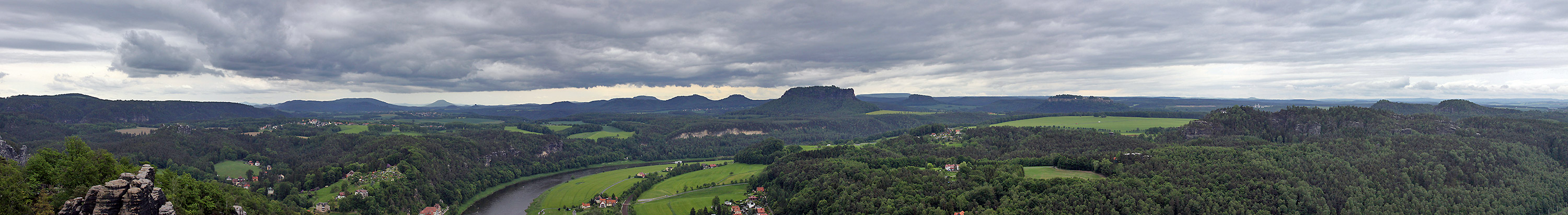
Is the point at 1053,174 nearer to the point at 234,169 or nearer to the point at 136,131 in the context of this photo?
the point at 234,169

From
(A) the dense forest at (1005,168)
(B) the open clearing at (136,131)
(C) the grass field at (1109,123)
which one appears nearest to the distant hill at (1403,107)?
(A) the dense forest at (1005,168)

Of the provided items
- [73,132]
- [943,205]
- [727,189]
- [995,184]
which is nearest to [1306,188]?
[995,184]

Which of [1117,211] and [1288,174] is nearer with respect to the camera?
[1117,211]

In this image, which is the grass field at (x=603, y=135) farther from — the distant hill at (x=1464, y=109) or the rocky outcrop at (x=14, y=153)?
the distant hill at (x=1464, y=109)

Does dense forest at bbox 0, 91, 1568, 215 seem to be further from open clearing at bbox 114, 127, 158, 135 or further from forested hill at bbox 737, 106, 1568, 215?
open clearing at bbox 114, 127, 158, 135

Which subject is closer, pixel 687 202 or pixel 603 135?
pixel 687 202

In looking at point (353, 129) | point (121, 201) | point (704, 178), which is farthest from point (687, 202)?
point (353, 129)

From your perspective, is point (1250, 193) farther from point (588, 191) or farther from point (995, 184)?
point (588, 191)
